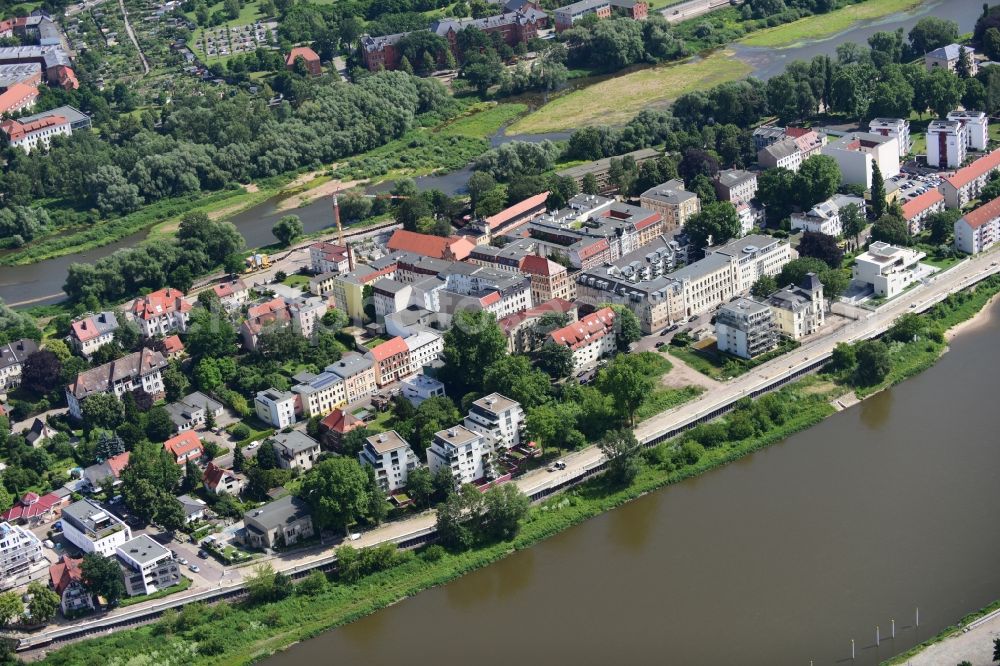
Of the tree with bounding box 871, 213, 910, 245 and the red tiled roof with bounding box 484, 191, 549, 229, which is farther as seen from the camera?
the red tiled roof with bounding box 484, 191, 549, 229

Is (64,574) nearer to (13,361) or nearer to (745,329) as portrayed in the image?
(13,361)

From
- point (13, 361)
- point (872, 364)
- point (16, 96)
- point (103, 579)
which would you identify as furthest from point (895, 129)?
point (16, 96)

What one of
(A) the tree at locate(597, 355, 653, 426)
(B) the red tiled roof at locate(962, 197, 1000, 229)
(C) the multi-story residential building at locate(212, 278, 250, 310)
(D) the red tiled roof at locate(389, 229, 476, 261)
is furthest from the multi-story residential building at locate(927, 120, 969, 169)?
(C) the multi-story residential building at locate(212, 278, 250, 310)

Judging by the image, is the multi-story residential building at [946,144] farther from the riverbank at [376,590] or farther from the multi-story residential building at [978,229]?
the riverbank at [376,590]

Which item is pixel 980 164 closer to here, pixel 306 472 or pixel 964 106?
pixel 964 106

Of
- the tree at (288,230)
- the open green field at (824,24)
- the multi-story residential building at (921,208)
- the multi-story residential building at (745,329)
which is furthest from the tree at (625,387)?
the open green field at (824,24)

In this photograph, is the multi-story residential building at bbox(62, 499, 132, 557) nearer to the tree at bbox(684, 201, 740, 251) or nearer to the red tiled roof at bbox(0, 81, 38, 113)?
the tree at bbox(684, 201, 740, 251)
